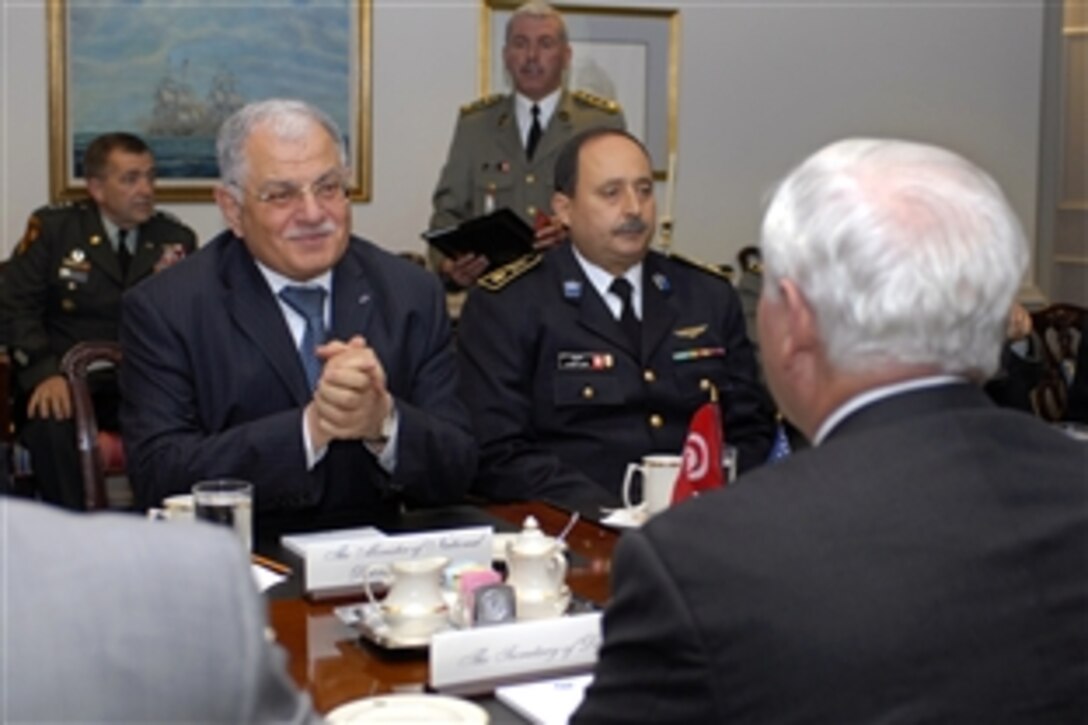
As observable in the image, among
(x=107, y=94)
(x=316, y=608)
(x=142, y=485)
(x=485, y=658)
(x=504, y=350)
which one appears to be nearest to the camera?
(x=485, y=658)

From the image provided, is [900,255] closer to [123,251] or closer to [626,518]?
[626,518]

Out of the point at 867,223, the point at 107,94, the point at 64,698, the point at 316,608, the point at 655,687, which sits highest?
the point at 107,94

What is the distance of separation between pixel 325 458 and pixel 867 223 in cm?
173

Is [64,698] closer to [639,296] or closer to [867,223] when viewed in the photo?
[867,223]

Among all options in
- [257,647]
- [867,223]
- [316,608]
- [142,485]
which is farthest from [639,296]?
[257,647]

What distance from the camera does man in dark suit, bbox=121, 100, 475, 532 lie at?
291 centimetres

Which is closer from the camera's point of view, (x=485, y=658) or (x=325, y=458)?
(x=485, y=658)

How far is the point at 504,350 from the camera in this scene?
3623 millimetres

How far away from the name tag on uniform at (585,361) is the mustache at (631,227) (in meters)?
0.30

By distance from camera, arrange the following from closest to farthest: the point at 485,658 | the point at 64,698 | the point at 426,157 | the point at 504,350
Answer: the point at 64,698 < the point at 485,658 < the point at 504,350 < the point at 426,157

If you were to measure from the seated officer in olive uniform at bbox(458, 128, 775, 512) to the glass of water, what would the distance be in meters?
1.09

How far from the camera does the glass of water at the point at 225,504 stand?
2379 millimetres

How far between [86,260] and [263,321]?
2.82 meters

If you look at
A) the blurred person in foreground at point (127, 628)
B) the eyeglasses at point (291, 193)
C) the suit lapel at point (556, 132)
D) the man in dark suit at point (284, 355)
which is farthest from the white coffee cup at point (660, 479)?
the suit lapel at point (556, 132)
